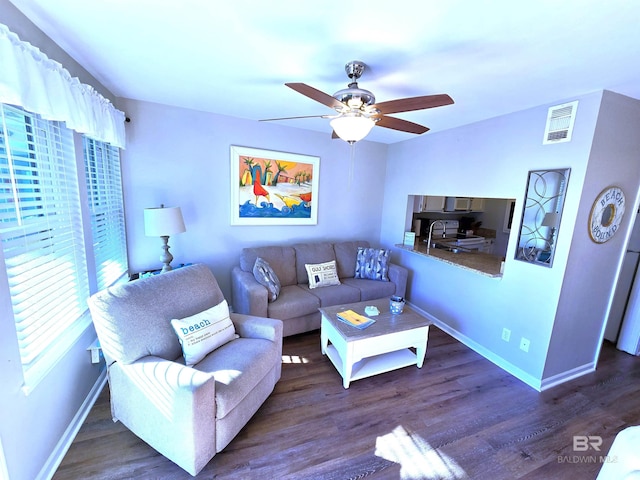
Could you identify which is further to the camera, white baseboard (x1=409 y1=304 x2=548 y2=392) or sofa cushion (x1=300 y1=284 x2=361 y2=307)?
sofa cushion (x1=300 y1=284 x2=361 y2=307)

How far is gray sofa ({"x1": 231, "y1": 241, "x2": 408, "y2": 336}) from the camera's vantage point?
2.65 metres

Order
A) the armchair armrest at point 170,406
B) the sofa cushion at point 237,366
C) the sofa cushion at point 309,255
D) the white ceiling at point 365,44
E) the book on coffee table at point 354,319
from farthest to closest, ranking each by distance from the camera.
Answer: the sofa cushion at point 309,255 → the book on coffee table at point 354,319 → the sofa cushion at point 237,366 → the armchair armrest at point 170,406 → the white ceiling at point 365,44

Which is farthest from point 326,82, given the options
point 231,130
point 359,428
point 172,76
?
point 359,428

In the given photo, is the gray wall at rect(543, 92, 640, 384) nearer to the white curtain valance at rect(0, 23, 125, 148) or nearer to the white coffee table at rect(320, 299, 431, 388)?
the white coffee table at rect(320, 299, 431, 388)

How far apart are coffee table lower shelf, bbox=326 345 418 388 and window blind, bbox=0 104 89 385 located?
191 cm

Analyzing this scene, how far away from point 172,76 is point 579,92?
9.87 ft

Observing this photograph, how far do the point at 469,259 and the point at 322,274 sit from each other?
5.54ft

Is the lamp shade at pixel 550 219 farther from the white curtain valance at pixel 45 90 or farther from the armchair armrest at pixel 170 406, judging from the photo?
the white curtain valance at pixel 45 90

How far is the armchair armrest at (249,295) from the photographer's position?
8.31 ft

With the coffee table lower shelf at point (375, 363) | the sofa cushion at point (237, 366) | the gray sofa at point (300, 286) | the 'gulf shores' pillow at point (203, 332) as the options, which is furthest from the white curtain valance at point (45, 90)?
the coffee table lower shelf at point (375, 363)

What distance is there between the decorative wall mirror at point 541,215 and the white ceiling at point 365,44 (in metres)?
0.61

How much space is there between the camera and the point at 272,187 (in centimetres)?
329

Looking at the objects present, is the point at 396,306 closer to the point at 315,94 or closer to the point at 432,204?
the point at 315,94

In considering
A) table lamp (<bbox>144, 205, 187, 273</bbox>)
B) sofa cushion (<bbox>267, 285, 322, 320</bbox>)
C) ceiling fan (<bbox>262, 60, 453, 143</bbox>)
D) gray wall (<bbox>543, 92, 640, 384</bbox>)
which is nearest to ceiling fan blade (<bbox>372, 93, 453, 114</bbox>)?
ceiling fan (<bbox>262, 60, 453, 143</bbox>)
